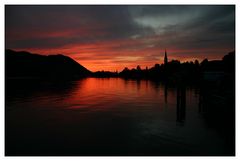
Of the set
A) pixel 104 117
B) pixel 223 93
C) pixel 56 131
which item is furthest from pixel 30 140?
pixel 223 93

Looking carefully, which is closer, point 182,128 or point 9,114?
point 182,128

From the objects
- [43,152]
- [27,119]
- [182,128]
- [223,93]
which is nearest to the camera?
[43,152]

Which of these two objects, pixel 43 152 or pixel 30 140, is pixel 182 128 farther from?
pixel 30 140

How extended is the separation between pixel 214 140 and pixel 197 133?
161 cm

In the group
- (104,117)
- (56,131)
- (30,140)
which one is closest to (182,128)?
(104,117)

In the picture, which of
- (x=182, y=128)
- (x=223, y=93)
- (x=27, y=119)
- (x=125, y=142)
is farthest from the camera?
(x=223, y=93)

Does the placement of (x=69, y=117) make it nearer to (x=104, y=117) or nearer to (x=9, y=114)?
(x=104, y=117)

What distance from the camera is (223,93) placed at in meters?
20.6

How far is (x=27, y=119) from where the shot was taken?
19.0 metres

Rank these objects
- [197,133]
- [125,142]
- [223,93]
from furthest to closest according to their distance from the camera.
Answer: [223,93]
[197,133]
[125,142]
